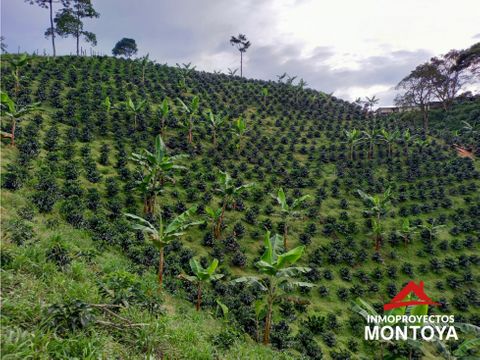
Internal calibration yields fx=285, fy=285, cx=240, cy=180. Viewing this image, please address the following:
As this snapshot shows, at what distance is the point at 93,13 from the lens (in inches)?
1676

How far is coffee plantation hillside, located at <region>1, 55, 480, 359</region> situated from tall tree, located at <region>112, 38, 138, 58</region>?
36.3 m

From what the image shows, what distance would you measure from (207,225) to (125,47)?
70169 millimetres

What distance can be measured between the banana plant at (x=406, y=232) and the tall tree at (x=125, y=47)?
74.0m

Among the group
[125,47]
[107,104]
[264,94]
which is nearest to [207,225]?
[107,104]

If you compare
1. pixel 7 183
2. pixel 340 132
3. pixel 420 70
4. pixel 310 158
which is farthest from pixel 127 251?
pixel 420 70

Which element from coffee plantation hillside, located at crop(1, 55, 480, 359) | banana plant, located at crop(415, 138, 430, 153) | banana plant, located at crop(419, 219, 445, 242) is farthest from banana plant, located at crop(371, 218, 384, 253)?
banana plant, located at crop(415, 138, 430, 153)

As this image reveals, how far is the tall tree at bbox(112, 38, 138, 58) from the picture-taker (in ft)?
237

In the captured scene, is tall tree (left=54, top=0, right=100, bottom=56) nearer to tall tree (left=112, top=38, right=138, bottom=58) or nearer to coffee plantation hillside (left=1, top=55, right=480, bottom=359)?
coffee plantation hillside (left=1, top=55, right=480, bottom=359)

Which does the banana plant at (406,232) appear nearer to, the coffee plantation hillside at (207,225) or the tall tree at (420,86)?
the coffee plantation hillside at (207,225)

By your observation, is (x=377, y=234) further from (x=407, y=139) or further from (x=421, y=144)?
(x=421, y=144)

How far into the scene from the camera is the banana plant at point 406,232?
785 inches

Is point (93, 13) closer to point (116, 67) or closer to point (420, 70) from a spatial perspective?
point (116, 67)

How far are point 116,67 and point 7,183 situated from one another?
109 feet

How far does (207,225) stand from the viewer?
1898 cm
